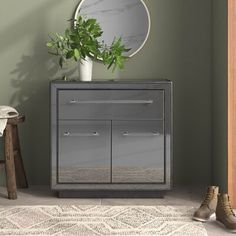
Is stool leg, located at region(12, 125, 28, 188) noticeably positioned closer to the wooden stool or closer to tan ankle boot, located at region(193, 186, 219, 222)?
the wooden stool

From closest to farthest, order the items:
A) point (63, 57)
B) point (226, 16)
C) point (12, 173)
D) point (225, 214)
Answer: point (225, 214)
point (226, 16)
point (12, 173)
point (63, 57)

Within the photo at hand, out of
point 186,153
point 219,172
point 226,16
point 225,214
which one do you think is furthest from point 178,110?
point 225,214

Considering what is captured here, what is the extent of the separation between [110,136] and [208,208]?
0.90 meters

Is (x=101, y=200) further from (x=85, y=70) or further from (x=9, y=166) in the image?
(x=85, y=70)

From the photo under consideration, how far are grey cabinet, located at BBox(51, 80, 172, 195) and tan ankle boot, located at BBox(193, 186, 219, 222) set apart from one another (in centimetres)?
50

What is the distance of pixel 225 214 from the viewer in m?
3.50

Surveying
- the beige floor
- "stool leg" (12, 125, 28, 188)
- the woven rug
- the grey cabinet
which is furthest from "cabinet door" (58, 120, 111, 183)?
"stool leg" (12, 125, 28, 188)

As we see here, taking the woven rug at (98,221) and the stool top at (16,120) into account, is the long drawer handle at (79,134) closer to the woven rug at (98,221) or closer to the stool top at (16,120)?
the stool top at (16,120)

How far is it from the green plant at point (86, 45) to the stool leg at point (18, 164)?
2.06 feet

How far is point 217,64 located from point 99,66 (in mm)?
905

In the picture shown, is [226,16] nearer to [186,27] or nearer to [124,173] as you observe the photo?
[186,27]

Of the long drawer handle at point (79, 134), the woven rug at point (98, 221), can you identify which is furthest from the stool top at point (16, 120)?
the woven rug at point (98, 221)

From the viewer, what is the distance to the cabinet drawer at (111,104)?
4.14 meters

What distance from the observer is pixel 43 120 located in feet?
15.4
